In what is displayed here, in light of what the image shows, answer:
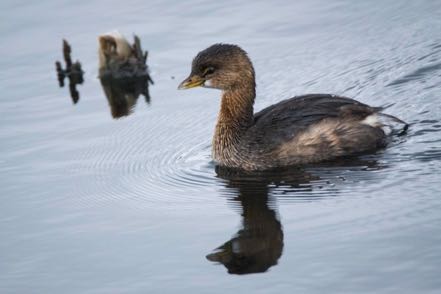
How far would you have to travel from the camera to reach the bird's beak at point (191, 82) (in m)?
10.8

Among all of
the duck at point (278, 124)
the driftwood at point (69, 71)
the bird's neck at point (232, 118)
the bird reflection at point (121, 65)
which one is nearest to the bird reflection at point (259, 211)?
the duck at point (278, 124)

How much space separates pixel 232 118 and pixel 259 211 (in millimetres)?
2199

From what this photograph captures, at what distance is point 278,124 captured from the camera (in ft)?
34.2

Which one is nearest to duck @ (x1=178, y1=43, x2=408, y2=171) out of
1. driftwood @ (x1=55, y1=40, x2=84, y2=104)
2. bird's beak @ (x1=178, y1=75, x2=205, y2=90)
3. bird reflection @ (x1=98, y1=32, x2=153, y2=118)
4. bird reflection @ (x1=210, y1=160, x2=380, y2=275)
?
bird's beak @ (x1=178, y1=75, x2=205, y2=90)

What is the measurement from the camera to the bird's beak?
1082 cm

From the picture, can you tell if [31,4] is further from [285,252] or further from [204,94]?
[285,252]

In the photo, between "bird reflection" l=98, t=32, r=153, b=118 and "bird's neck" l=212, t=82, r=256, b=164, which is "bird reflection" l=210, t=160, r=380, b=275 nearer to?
"bird's neck" l=212, t=82, r=256, b=164

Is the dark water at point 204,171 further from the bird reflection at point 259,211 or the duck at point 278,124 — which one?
the duck at point 278,124

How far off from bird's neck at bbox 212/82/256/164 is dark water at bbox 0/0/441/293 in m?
0.26

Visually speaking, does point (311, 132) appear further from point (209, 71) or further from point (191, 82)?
point (191, 82)

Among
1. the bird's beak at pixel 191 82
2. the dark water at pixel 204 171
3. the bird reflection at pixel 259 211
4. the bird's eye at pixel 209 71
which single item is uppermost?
the bird's eye at pixel 209 71

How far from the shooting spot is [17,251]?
8.39m

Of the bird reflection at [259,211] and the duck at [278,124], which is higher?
the duck at [278,124]

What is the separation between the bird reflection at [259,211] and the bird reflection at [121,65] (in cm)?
310
